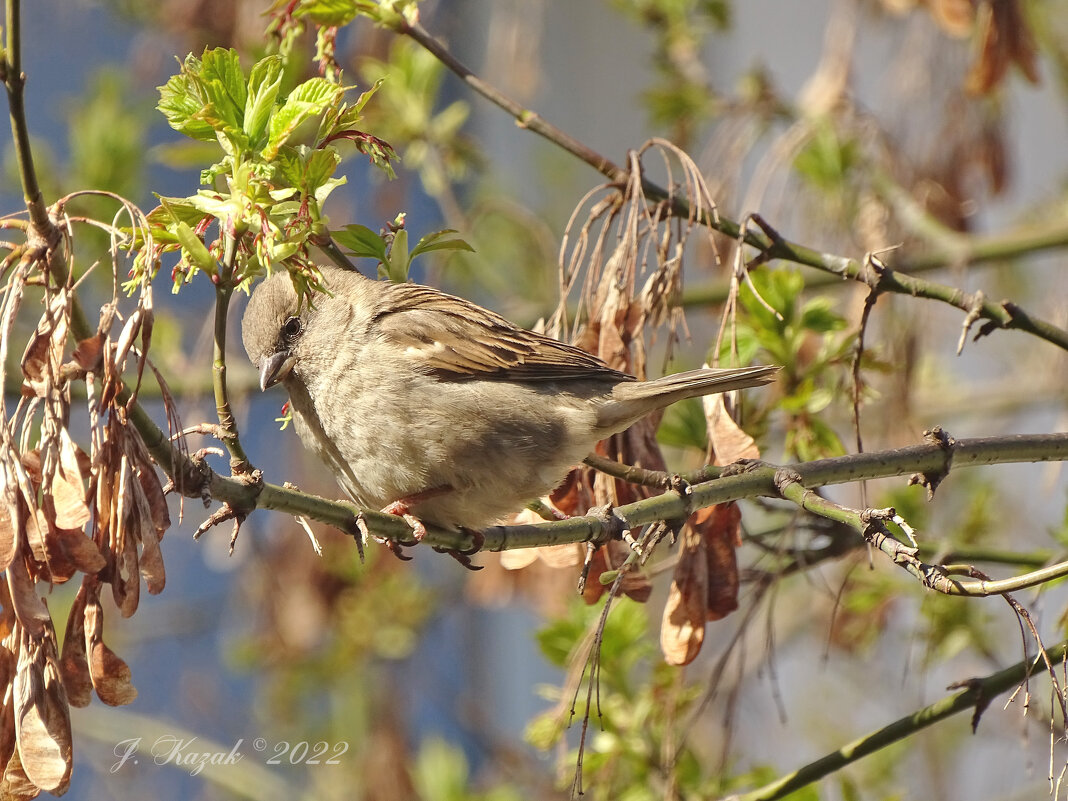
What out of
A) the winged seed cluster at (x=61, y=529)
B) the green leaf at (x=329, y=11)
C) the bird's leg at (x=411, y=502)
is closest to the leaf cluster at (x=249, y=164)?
the winged seed cluster at (x=61, y=529)

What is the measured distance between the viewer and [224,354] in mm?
1666

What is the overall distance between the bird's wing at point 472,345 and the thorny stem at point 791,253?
16.2 inches

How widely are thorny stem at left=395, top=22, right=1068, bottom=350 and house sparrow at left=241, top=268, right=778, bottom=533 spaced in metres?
0.26

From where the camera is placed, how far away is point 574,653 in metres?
2.97

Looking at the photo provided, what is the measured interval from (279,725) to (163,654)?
1845 millimetres

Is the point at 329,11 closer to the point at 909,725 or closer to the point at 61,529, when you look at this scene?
the point at 61,529

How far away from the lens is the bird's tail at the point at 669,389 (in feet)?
8.27

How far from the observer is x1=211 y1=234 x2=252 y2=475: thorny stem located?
5.48 ft

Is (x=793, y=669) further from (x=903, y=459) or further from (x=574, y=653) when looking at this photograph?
(x=903, y=459)

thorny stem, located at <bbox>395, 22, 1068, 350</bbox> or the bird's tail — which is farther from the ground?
thorny stem, located at <bbox>395, 22, 1068, 350</bbox>

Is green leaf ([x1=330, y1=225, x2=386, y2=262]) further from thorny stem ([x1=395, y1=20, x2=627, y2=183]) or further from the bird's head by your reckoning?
the bird's head

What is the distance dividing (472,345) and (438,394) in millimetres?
215

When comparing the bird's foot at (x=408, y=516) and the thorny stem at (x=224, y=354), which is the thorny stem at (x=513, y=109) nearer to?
the bird's foot at (x=408, y=516)

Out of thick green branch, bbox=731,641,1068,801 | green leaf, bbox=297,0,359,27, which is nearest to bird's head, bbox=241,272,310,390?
green leaf, bbox=297,0,359,27
